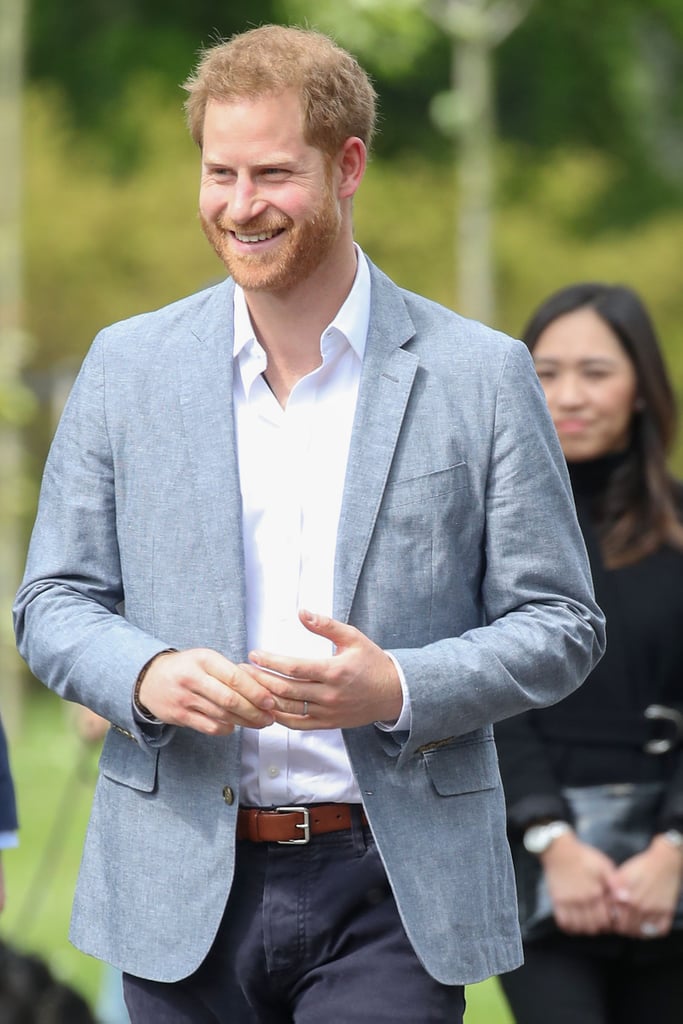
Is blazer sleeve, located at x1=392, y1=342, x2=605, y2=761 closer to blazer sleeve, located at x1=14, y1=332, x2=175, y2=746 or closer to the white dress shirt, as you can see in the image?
the white dress shirt

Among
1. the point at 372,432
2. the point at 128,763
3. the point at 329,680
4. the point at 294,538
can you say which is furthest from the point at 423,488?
the point at 128,763

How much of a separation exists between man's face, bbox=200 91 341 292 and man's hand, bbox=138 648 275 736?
0.65 m

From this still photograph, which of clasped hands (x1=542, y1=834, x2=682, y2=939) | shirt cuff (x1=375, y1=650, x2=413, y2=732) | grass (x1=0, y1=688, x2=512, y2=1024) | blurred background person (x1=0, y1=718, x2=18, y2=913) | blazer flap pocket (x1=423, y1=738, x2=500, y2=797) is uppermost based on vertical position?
shirt cuff (x1=375, y1=650, x2=413, y2=732)

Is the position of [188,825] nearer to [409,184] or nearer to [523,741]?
[523,741]

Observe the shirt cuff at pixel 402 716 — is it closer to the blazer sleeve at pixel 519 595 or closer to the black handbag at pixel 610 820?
the blazer sleeve at pixel 519 595

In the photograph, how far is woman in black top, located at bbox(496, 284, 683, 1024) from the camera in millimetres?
4227

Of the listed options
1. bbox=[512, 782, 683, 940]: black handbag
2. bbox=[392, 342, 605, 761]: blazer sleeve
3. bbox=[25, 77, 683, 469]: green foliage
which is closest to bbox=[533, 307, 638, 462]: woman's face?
bbox=[512, 782, 683, 940]: black handbag

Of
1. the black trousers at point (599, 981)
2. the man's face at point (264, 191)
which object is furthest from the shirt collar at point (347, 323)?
the black trousers at point (599, 981)

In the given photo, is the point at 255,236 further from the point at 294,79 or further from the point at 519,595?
the point at 519,595

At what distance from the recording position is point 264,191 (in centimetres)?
300

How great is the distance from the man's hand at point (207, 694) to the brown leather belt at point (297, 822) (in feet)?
0.83

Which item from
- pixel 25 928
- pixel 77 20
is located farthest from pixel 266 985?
pixel 77 20

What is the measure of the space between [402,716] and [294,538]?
1.22 feet

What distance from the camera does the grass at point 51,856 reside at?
7203 millimetres
